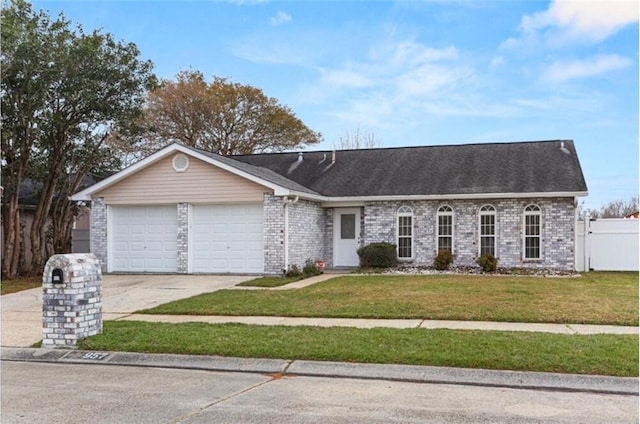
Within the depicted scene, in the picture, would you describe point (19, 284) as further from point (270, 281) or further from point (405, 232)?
point (405, 232)

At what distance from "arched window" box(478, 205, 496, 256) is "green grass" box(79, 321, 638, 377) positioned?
10869 millimetres

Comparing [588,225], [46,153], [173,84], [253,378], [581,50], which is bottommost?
[253,378]

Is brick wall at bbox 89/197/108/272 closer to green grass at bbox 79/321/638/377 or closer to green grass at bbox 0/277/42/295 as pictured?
green grass at bbox 0/277/42/295

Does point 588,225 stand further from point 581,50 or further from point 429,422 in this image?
point 429,422

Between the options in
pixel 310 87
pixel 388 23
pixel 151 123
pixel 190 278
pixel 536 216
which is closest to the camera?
pixel 388 23

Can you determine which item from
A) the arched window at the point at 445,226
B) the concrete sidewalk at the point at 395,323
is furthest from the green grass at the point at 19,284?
the arched window at the point at 445,226

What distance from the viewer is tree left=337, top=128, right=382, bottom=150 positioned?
134ft

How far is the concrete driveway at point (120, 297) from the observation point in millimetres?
9133

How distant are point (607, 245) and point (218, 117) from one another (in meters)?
24.9

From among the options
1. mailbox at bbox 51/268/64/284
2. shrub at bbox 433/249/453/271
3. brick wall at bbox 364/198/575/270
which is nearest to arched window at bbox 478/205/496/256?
brick wall at bbox 364/198/575/270

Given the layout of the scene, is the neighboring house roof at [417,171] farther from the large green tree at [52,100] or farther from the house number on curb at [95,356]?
the house number on curb at [95,356]

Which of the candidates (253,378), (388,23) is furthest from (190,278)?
(253,378)

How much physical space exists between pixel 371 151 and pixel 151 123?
59.1ft

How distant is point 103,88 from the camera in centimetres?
1911
